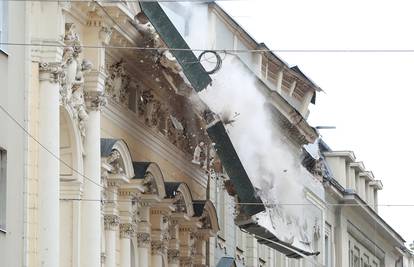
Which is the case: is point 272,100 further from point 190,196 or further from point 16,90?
point 16,90

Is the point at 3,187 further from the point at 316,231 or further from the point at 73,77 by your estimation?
the point at 316,231

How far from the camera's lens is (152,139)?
131ft

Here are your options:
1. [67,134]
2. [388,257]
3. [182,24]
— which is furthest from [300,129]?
[388,257]

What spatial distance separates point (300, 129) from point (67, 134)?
21.9m

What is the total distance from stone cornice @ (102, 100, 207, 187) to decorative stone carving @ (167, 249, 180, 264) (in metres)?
1.73

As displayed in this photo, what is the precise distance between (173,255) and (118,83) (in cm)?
746

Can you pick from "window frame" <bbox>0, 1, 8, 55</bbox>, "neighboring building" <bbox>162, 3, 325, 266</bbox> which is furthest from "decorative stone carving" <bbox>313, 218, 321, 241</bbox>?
"window frame" <bbox>0, 1, 8, 55</bbox>

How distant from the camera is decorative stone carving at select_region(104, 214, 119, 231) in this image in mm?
36312

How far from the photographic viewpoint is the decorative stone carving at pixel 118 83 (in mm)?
36094

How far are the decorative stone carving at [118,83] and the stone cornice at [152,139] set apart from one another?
16 centimetres

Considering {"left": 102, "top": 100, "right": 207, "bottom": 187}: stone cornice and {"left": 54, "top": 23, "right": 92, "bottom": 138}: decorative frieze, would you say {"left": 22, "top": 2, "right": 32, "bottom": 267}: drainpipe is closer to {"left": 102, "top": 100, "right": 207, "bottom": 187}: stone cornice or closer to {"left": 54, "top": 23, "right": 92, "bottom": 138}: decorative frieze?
{"left": 54, "top": 23, "right": 92, "bottom": 138}: decorative frieze

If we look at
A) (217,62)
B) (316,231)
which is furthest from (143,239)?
(316,231)

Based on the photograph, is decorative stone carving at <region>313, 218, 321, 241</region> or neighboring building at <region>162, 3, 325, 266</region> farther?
decorative stone carving at <region>313, 218, 321, 241</region>

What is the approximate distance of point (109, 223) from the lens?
36.4 meters
